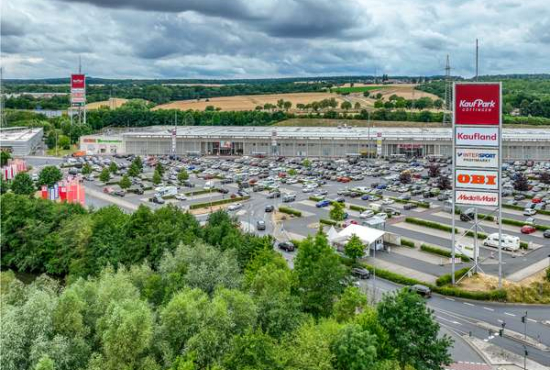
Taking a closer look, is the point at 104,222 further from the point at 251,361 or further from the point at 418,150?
the point at 418,150

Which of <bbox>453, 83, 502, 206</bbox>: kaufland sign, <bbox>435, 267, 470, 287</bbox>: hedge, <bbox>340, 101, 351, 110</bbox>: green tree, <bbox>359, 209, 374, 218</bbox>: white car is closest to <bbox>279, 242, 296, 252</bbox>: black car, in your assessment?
<bbox>435, 267, 470, 287</bbox>: hedge

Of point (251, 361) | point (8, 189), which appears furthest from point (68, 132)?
point (251, 361)

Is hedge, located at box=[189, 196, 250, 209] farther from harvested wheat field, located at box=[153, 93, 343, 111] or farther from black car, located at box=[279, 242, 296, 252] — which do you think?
harvested wheat field, located at box=[153, 93, 343, 111]

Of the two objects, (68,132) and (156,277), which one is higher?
(68,132)

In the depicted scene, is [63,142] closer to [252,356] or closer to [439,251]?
[439,251]

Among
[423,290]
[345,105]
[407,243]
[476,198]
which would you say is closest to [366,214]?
[407,243]

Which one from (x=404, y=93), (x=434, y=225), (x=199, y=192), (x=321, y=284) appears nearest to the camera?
(x=321, y=284)
